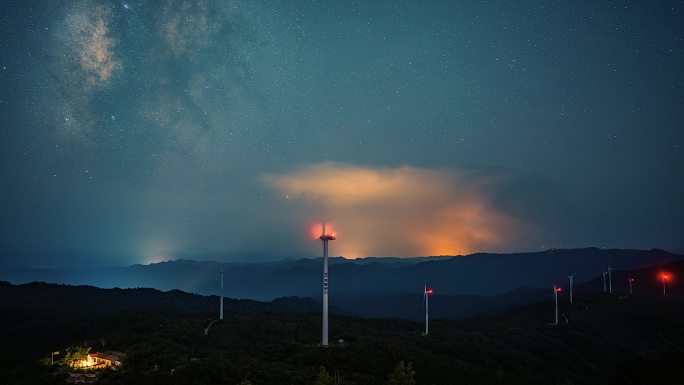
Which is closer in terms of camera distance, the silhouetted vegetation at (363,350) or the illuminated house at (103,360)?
the silhouetted vegetation at (363,350)

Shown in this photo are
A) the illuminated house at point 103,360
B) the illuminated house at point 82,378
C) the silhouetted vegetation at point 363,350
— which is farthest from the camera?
the illuminated house at point 103,360

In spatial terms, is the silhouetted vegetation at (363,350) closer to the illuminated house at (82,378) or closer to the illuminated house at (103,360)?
the illuminated house at (82,378)

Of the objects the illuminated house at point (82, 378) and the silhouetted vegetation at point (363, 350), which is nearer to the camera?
the silhouetted vegetation at point (363, 350)

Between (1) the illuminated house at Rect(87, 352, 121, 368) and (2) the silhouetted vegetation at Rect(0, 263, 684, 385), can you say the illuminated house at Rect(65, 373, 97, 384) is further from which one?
(1) the illuminated house at Rect(87, 352, 121, 368)

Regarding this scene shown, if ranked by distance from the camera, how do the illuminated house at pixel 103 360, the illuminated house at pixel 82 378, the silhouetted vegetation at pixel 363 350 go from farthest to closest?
1. the illuminated house at pixel 103 360
2. the illuminated house at pixel 82 378
3. the silhouetted vegetation at pixel 363 350

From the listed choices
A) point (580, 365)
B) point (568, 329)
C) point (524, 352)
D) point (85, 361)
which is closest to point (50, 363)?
point (85, 361)

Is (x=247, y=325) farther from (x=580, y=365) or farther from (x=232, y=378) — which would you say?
(x=580, y=365)

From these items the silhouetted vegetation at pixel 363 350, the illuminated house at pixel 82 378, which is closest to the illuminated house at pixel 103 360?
the silhouetted vegetation at pixel 363 350

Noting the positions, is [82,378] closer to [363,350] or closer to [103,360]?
[103,360]
